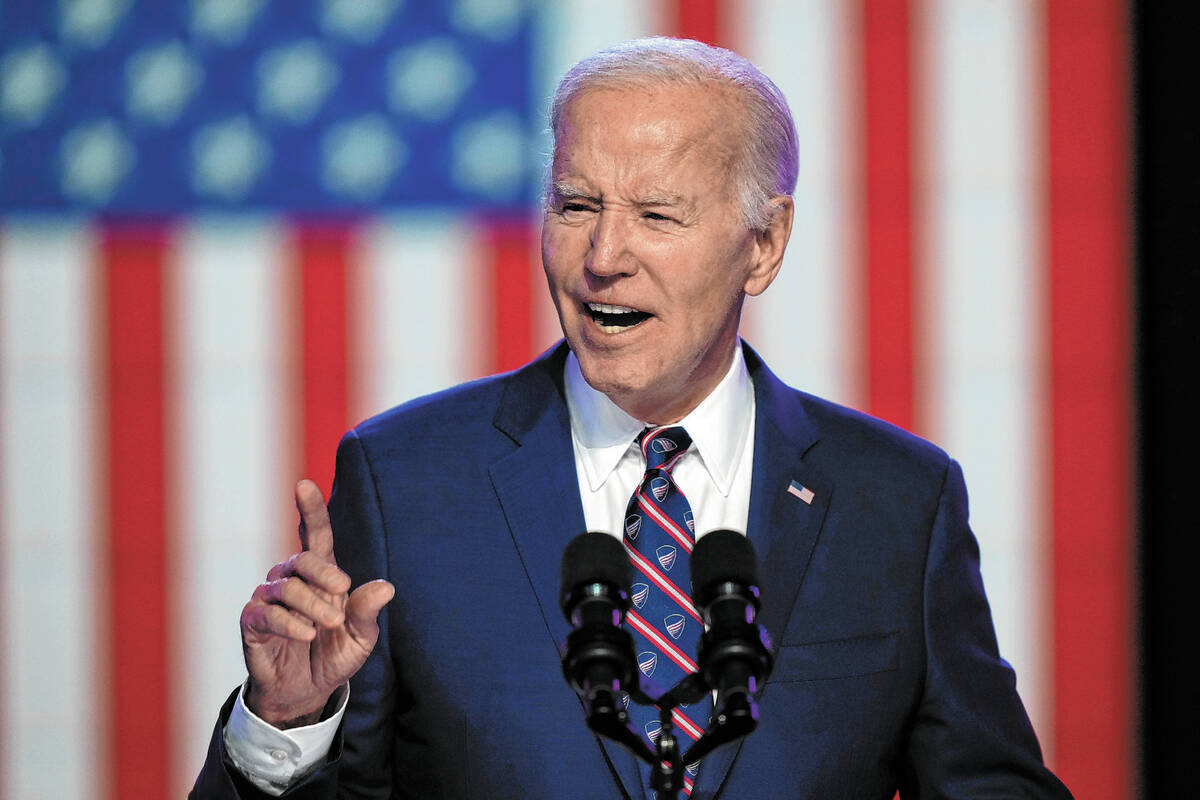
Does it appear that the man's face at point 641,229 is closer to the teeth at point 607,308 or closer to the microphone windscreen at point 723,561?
the teeth at point 607,308

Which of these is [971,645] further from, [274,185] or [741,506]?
[274,185]

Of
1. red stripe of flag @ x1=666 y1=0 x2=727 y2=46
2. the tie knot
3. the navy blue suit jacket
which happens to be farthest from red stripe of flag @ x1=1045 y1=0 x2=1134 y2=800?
the tie knot

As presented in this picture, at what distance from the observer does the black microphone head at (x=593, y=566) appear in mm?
934

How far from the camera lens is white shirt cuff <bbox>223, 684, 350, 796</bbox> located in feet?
3.98

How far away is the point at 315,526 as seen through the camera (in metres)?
1.16

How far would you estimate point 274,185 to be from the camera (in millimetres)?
3033

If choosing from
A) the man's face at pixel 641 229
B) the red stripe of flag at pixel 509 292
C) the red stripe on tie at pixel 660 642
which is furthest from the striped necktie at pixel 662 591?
the red stripe of flag at pixel 509 292

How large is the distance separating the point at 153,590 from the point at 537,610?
1975 mm

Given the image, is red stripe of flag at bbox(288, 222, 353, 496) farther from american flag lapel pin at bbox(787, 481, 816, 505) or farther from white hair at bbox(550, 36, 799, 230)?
american flag lapel pin at bbox(787, 481, 816, 505)

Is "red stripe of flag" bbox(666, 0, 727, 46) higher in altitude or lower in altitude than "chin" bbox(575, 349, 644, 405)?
higher

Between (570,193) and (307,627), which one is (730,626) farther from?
(570,193)

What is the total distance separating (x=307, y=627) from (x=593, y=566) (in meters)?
0.29

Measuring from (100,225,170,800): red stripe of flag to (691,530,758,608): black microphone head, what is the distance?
2374 millimetres

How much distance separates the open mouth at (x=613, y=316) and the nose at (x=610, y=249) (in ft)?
0.14
